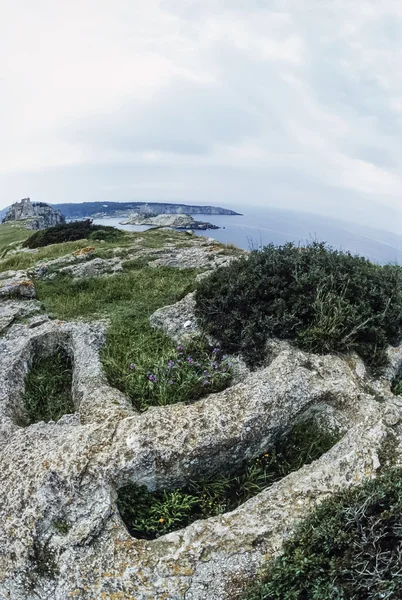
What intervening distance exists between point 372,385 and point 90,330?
7.72m

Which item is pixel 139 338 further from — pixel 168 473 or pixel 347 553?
pixel 347 553

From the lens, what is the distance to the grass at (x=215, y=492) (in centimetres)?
548

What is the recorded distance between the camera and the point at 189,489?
6.01 m

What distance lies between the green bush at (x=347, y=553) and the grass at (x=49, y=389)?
596 cm

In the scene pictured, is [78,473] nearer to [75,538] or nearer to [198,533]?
[75,538]

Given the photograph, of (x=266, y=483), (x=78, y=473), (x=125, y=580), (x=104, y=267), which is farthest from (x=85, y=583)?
(x=104, y=267)

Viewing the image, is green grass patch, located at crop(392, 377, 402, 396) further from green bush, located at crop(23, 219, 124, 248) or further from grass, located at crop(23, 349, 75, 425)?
green bush, located at crop(23, 219, 124, 248)

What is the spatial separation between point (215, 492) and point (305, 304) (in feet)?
17.4

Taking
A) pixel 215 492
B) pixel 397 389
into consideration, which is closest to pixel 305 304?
pixel 397 389

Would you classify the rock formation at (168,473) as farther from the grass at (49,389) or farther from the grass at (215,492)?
the grass at (49,389)

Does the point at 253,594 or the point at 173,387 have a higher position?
the point at 173,387

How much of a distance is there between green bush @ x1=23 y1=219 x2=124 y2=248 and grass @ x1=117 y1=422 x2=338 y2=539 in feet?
113

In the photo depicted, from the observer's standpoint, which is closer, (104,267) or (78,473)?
(78,473)

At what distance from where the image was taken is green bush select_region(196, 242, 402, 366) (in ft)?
28.9
